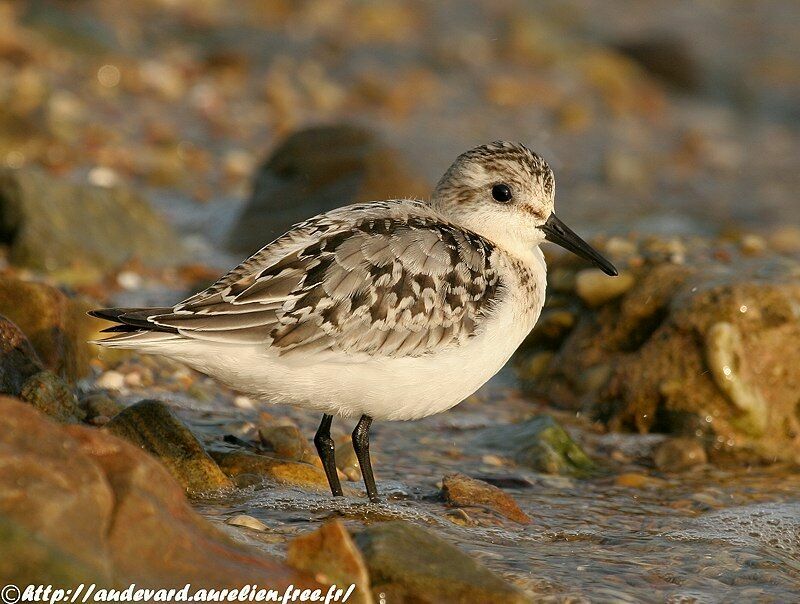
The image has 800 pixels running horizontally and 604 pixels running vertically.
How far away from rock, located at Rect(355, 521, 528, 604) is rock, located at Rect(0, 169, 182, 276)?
540 cm

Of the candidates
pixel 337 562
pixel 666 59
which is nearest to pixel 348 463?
pixel 337 562

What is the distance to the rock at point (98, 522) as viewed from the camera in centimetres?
368

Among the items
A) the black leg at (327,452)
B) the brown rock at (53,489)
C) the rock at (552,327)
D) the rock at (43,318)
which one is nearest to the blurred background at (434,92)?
the rock at (552,327)

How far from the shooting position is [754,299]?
25.7 feet

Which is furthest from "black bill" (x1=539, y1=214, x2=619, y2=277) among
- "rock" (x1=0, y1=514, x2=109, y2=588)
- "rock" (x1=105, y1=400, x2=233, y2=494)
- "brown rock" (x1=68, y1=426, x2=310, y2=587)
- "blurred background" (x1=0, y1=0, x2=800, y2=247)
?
"rock" (x1=0, y1=514, x2=109, y2=588)

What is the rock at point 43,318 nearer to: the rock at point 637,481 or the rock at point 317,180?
the rock at point 637,481

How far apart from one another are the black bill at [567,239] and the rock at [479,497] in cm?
148

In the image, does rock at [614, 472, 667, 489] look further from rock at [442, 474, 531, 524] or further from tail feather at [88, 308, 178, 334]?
tail feather at [88, 308, 178, 334]

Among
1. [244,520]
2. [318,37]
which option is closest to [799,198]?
[318,37]

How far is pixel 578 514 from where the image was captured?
627cm

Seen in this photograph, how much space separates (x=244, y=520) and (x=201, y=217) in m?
6.76

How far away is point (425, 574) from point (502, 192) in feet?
Answer: 8.95

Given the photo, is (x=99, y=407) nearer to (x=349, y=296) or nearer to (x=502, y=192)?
(x=349, y=296)

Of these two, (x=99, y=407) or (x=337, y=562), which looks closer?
(x=337, y=562)
